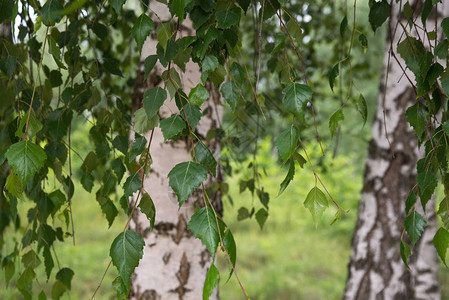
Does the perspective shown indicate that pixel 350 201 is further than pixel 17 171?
Yes

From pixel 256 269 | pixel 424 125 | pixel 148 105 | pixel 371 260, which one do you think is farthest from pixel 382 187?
pixel 256 269

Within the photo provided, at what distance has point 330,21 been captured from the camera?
120 inches

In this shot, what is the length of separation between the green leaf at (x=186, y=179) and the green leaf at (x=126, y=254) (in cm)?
9

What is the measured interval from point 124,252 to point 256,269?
13.3 ft

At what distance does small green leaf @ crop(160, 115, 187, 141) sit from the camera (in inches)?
22.0

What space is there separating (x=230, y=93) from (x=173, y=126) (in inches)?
3.7

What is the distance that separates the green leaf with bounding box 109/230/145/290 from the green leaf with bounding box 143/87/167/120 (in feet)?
0.53

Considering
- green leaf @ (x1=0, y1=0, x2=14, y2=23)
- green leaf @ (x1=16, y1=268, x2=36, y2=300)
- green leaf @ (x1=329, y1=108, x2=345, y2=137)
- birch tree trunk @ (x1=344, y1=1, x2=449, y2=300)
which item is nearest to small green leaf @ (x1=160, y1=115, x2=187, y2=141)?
green leaf @ (x1=329, y1=108, x2=345, y2=137)

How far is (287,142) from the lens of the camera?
56 centimetres

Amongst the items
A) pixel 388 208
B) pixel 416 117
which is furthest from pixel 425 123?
pixel 388 208

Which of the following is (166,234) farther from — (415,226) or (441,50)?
(441,50)

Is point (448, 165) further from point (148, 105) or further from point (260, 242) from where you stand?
point (260, 242)

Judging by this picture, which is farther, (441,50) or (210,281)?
(441,50)

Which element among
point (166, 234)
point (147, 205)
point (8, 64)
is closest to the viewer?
point (147, 205)
